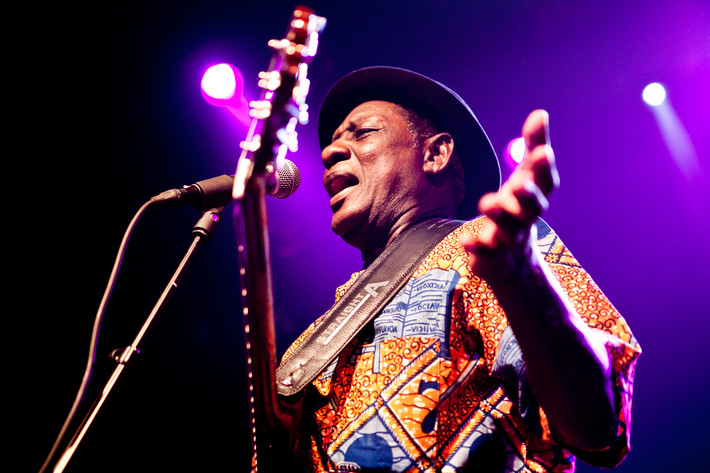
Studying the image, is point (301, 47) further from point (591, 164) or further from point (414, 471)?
point (591, 164)

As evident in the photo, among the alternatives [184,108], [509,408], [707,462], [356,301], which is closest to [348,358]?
[356,301]

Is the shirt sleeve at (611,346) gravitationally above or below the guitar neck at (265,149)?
below

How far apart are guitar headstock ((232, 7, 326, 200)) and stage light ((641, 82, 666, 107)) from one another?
3870 mm

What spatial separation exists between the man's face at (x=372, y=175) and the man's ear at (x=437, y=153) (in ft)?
0.19

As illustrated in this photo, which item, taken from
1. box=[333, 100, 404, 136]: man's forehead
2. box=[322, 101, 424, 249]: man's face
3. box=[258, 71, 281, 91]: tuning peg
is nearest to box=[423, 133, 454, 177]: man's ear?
box=[322, 101, 424, 249]: man's face

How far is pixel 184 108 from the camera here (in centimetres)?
359

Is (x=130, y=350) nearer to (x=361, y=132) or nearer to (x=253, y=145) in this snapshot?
(x=253, y=145)

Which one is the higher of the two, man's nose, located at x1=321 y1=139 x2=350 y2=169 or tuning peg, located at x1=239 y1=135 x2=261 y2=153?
man's nose, located at x1=321 y1=139 x2=350 y2=169

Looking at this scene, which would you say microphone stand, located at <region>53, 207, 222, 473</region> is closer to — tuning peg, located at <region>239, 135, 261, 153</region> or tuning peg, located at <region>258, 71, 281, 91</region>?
tuning peg, located at <region>239, 135, 261, 153</region>

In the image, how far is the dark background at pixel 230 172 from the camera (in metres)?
2.63

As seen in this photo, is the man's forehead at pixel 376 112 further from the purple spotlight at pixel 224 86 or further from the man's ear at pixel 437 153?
the purple spotlight at pixel 224 86

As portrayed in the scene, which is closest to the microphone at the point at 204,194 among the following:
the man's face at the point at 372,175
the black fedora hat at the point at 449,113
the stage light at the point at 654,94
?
the man's face at the point at 372,175

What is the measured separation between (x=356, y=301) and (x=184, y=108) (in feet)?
9.15

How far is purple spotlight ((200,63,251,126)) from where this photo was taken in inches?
146
